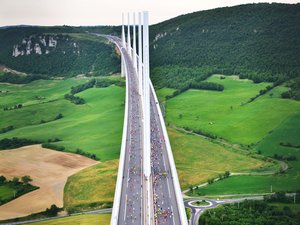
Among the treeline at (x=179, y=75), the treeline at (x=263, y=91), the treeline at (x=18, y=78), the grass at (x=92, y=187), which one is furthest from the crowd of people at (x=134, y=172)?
the treeline at (x=18, y=78)

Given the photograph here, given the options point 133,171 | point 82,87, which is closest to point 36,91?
point 82,87

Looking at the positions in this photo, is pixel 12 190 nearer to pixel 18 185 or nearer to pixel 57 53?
pixel 18 185

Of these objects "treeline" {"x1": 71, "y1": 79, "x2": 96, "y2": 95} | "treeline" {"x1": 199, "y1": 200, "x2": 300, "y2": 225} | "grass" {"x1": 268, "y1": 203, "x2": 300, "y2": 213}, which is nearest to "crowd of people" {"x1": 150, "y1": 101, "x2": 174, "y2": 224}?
"treeline" {"x1": 199, "y1": 200, "x2": 300, "y2": 225}

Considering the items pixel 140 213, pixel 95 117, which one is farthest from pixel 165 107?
pixel 140 213

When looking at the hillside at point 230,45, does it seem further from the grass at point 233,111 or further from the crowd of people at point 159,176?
the crowd of people at point 159,176

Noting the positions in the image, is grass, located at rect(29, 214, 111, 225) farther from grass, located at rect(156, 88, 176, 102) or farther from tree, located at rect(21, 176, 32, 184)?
grass, located at rect(156, 88, 176, 102)
